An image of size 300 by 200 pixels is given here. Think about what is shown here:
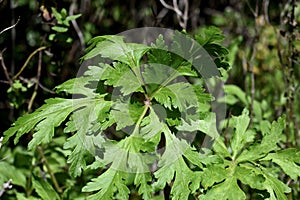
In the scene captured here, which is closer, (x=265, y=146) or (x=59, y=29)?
(x=265, y=146)

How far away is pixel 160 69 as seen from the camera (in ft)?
5.84

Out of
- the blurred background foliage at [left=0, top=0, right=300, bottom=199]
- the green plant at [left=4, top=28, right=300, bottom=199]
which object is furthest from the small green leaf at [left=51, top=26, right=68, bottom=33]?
the green plant at [left=4, top=28, right=300, bottom=199]

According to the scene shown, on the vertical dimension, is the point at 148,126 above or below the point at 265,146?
above

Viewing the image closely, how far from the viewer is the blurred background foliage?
2.59 m

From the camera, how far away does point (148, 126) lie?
66.8 inches

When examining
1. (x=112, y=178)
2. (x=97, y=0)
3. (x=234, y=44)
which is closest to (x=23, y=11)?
(x=97, y=0)

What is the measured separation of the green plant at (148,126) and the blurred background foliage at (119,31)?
234 millimetres

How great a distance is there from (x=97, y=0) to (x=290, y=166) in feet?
8.02

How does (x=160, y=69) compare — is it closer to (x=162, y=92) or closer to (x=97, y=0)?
(x=162, y=92)

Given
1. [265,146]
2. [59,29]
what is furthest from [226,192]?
[59,29]

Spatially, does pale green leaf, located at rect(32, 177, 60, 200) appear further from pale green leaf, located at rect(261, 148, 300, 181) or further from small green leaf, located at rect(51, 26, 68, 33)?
pale green leaf, located at rect(261, 148, 300, 181)

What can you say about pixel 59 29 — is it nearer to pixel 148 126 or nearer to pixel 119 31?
pixel 148 126

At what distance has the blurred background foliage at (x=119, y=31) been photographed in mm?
2586

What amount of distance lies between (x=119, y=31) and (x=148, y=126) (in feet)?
7.44
